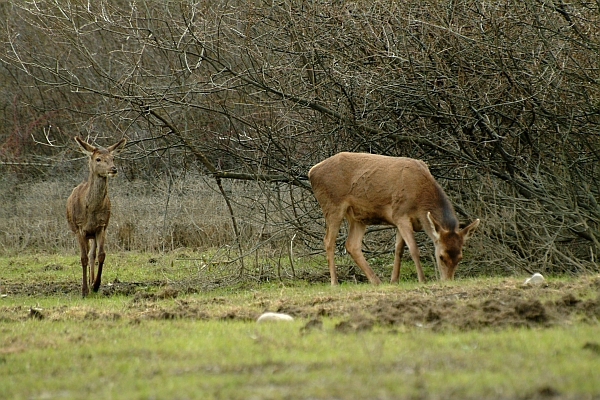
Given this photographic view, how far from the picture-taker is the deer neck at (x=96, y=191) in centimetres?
1359

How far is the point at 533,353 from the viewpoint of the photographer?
6.04m

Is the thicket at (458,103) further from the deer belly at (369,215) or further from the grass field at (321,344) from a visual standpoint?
the grass field at (321,344)

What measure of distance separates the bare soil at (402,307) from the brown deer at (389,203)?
146 centimetres

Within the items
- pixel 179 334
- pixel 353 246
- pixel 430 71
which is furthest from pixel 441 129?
pixel 179 334

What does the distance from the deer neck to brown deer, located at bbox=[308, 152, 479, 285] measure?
3352mm

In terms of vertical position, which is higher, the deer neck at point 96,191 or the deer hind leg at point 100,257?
the deer neck at point 96,191

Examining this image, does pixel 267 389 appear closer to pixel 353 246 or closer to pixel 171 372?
pixel 171 372

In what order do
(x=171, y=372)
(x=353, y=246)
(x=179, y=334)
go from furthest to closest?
(x=353, y=246), (x=179, y=334), (x=171, y=372)

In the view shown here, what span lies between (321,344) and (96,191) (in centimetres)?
777

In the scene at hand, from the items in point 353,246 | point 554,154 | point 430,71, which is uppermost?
point 430,71

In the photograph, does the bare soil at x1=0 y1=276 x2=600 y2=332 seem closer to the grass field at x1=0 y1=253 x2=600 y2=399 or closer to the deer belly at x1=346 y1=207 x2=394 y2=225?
the grass field at x1=0 y1=253 x2=600 y2=399

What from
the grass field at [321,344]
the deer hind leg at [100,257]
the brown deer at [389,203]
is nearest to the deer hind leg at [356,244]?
the brown deer at [389,203]

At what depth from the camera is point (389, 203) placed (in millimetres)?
12148

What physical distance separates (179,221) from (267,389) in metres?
14.2
